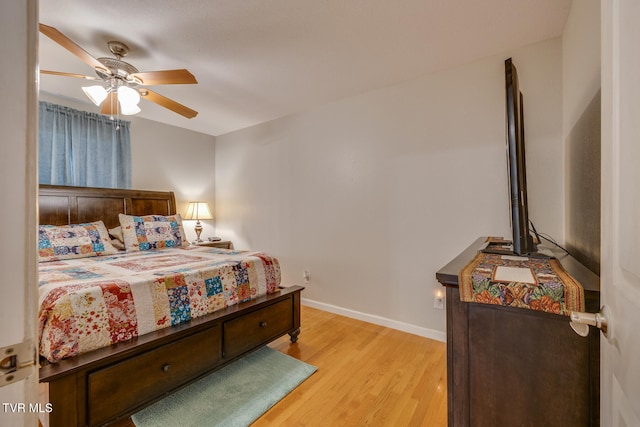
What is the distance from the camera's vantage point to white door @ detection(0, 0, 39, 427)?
1.27ft

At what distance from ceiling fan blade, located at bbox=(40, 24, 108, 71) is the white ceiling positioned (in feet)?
0.73

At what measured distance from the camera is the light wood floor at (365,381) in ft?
5.14

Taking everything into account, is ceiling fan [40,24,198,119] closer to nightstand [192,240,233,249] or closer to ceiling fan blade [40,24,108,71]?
ceiling fan blade [40,24,108,71]

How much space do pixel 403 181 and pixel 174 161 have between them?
324 centimetres

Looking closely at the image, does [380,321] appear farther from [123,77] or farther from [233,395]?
[123,77]

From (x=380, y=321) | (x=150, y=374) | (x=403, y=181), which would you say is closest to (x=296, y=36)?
(x=403, y=181)

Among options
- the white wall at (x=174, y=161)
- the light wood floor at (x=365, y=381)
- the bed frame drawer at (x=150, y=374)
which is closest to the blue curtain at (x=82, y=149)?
the white wall at (x=174, y=161)

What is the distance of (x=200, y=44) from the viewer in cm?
205

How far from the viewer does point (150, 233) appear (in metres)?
3.07

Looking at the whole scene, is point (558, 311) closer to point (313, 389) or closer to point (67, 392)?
point (313, 389)

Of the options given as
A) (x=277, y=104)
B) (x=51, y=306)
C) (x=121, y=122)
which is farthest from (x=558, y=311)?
(x=121, y=122)

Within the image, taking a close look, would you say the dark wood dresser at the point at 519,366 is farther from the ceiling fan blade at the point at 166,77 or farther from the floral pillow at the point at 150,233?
the floral pillow at the point at 150,233

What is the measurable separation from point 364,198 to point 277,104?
147 cm

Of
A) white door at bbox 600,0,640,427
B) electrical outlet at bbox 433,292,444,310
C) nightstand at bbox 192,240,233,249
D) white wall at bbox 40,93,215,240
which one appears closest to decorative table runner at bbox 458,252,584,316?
white door at bbox 600,0,640,427
